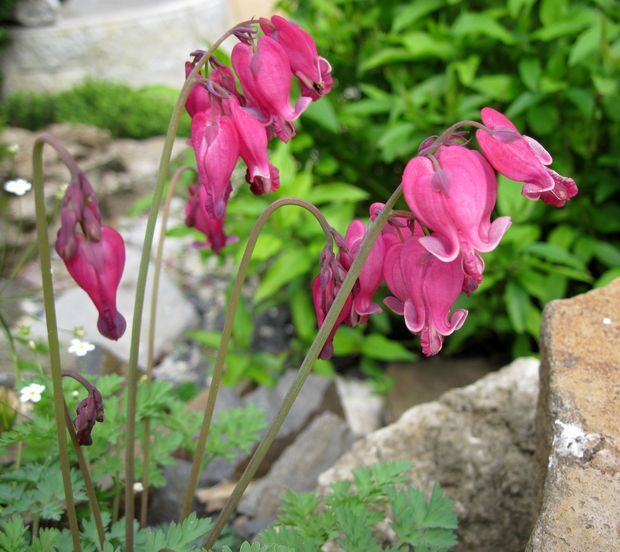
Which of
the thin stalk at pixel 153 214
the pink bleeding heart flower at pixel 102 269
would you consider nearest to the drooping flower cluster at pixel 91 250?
the pink bleeding heart flower at pixel 102 269

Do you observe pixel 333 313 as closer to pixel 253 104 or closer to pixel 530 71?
pixel 253 104

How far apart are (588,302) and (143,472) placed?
1186mm

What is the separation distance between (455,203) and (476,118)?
215 cm

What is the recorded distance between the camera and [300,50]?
1.35m

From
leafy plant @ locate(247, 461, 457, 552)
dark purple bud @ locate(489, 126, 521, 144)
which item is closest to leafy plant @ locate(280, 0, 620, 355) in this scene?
leafy plant @ locate(247, 461, 457, 552)

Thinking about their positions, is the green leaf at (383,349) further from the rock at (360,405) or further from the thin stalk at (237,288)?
the thin stalk at (237,288)

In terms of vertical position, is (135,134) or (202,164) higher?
(202,164)

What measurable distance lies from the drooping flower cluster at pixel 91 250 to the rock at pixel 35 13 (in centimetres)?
683

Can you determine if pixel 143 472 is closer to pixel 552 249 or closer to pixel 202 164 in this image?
pixel 202 164

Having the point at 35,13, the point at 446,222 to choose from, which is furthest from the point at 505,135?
the point at 35,13

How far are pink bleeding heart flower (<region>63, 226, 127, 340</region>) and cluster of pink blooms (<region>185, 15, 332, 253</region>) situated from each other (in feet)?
0.64

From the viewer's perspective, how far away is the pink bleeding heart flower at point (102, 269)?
3.78 feet

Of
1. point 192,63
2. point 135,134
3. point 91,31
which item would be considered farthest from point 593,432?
point 91,31

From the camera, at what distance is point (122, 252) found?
1209 mm
